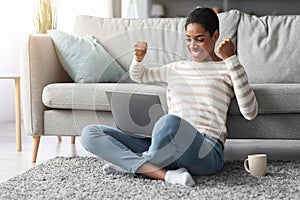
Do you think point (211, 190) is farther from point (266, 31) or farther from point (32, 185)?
point (266, 31)

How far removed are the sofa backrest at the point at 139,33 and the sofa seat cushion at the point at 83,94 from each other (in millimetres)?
463

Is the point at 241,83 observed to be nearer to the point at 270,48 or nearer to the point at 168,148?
the point at 168,148

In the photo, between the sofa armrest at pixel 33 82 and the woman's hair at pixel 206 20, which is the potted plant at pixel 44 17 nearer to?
the sofa armrest at pixel 33 82

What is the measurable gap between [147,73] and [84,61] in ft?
2.23

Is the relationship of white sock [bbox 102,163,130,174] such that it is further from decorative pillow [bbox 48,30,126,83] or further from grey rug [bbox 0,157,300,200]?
decorative pillow [bbox 48,30,126,83]

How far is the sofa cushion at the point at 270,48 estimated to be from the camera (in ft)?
9.75

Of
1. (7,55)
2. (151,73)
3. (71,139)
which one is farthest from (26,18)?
(151,73)

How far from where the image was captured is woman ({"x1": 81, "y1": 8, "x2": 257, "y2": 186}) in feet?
6.88

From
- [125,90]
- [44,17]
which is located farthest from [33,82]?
[44,17]

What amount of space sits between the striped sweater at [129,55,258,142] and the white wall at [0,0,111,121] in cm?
243

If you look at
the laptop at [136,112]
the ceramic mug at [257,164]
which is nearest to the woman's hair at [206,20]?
the laptop at [136,112]

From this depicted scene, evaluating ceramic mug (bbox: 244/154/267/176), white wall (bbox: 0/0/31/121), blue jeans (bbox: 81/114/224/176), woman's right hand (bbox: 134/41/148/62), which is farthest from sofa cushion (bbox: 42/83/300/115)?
white wall (bbox: 0/0/31/121)

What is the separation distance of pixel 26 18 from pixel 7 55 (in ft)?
1.16

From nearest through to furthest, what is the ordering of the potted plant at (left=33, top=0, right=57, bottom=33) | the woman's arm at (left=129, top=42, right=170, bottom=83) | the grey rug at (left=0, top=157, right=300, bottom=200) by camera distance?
1. the grey rug at (left=0, top=157, right=300, bottom=200)
2. the woman's arm at (left=129, top=42, right=170, bottom=83)
3. the potted plant at (left=33, top=0, right=57, bottom=33)
